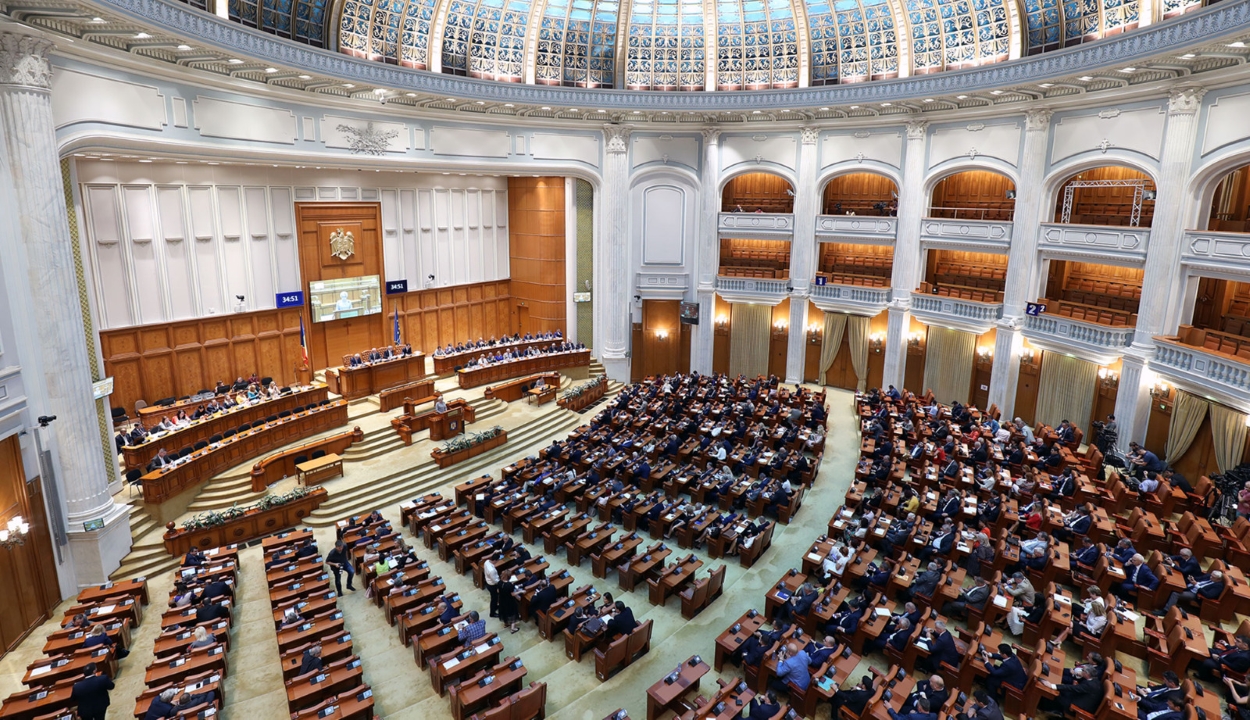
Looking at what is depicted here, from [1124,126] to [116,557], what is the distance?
2419 cm

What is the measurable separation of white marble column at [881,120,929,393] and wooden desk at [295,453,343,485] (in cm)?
1732

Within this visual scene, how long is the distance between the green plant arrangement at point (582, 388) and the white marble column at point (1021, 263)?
12346 mm

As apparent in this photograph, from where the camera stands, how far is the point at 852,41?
2095 cm

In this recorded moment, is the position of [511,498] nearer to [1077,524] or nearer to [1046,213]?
[1077,524]

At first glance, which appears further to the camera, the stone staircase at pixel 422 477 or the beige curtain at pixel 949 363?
the beige curtain at pixel 949 363

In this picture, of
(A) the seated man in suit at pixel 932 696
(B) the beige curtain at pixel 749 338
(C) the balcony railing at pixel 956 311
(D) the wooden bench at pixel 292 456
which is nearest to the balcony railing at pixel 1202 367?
(C) the balcony railing at pixel 956 311

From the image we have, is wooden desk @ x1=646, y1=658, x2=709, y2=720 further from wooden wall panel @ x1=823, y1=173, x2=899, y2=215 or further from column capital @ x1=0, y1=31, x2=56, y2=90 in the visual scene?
wooden wall panel @ x1=823, y1=173, x2=899, y2=215

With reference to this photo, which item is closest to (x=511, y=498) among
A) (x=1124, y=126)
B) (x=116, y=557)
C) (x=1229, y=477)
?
(x=116, y=557)

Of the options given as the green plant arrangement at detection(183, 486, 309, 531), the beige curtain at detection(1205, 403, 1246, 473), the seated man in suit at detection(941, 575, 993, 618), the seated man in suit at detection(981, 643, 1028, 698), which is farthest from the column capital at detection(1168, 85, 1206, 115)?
the green plant arrangement at detection(183, 486, 309, 531)

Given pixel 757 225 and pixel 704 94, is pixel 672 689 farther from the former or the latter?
pixel 704 94

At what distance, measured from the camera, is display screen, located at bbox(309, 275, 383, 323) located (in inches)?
808

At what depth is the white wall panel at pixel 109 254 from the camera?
1560 cm

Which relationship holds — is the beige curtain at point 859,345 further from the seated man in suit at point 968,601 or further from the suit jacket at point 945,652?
the suit jacket at point 945,652

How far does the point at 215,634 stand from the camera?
10414 millimetres
